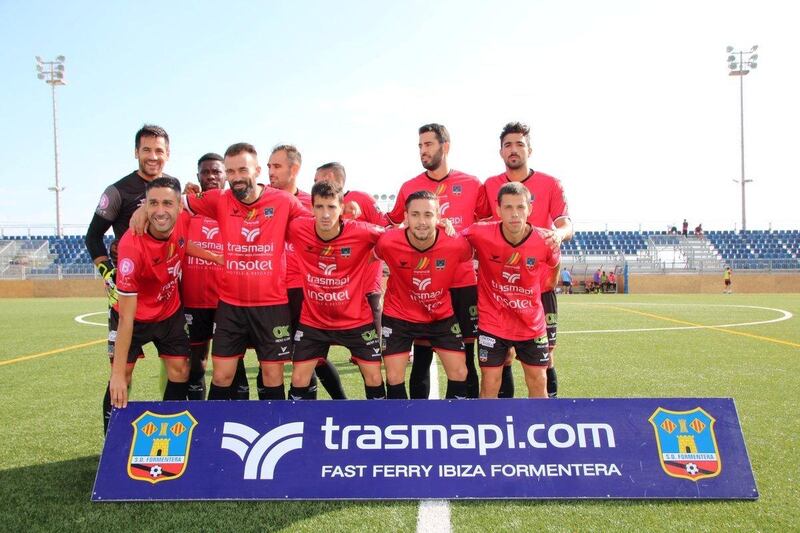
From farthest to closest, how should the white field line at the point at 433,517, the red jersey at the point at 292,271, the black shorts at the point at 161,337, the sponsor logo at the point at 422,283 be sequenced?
the red jersey at the point at 292,271 < the sponsor logo at the point at 422,283 < the black shorts at the point at 161,337 < the white field line at the point at 433,517

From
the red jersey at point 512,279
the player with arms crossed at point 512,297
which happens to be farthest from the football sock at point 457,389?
the red jersey at point 512,279

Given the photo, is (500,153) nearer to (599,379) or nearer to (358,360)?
(358,360)

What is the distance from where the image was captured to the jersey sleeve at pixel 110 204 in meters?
4.39

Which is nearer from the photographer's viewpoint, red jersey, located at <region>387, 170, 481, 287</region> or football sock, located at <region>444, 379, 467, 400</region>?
football sock, located at <region>444, 379, 467, 400</region>

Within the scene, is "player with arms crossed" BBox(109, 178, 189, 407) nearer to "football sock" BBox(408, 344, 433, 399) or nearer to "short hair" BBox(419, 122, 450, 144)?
"football sock" BBox(408, 344, 433, 399)

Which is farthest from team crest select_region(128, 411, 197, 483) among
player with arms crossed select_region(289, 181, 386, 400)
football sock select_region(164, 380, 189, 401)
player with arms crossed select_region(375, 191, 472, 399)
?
player with arms crossed select_region(375, 191, 472, 399)

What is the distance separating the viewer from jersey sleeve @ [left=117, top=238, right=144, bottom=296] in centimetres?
391

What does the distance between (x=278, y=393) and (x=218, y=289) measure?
94 centimetres

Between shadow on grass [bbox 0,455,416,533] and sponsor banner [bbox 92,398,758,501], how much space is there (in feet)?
0.18

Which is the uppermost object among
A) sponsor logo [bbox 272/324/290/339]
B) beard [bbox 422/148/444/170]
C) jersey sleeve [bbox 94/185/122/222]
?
beard [bbox 422/148/444/170]

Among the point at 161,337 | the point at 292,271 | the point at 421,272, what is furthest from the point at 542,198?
the point at 161,337

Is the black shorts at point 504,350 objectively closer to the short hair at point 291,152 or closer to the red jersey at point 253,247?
the red jersey at point 253,247

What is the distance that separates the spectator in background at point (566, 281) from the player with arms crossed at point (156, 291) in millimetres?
26520

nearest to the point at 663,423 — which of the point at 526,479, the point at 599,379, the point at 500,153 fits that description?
the point at 526,479
